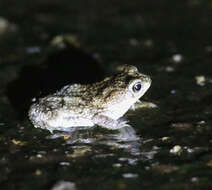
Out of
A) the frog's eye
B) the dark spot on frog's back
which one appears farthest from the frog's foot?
the dark spot on frog's back

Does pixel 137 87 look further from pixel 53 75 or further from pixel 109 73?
pixel 53 75

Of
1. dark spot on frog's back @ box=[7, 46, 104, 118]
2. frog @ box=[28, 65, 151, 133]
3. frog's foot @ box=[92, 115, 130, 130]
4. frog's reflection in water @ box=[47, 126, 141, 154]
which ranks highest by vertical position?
dark spot on frog's back @ box=[7, 46, 104, 118]

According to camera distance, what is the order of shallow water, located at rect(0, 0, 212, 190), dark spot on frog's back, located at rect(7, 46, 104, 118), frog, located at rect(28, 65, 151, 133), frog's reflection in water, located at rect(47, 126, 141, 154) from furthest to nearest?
dark spot on frog's back, located at rect(7, 46, 104, 118) → frog, located at rect(28, 65, 151, 133) → frog's reflection in water, located at rect(47, 126, 141, 154) → shallow water, located at rect(0, 0, 212, 190)

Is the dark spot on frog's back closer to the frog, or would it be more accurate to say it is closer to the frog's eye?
the frog

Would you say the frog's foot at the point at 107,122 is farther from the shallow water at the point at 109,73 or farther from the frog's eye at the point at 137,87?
the frog's eye at the point at 137,87

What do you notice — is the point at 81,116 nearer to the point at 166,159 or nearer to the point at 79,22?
the point at 166,159

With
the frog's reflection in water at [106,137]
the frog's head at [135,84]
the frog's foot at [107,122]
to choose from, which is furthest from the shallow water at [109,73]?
the frog's head at [135,84]
